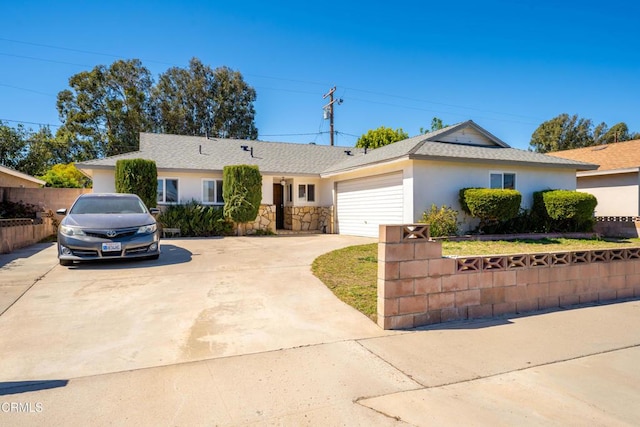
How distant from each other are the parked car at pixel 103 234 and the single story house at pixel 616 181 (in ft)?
57.2

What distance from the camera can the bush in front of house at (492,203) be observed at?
11.1 meters

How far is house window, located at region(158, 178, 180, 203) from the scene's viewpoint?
564 inches

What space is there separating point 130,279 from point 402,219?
27.8 feet

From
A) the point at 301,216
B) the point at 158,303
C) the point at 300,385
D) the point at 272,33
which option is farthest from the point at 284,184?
the point at 300,385

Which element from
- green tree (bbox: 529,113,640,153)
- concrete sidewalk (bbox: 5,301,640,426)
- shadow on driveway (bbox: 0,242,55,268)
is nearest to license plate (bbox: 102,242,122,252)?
shadow on driveway (bbox: 0,242,55,268)

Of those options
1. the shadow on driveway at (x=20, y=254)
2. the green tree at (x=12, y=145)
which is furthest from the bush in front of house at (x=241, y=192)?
the green tree at (x=12, y=145)

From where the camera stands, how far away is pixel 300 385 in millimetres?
2885

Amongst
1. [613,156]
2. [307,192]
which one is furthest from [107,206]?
[613,156]

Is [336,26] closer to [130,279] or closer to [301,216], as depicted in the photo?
[301,216]

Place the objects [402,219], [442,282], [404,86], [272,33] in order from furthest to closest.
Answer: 1. [404,86]
2. [272,33]
3. [402,219]
4. [442,282]

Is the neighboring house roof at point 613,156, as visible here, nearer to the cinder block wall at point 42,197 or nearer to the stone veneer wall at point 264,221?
the stone veneer wall at point 264,221

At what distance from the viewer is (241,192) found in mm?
14023

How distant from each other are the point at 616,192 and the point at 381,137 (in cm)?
1605

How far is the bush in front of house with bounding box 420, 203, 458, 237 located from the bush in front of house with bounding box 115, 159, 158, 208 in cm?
989
